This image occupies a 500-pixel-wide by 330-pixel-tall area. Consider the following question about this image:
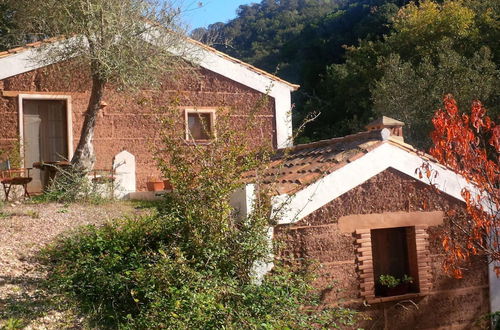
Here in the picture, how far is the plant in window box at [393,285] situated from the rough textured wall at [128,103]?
6.60m

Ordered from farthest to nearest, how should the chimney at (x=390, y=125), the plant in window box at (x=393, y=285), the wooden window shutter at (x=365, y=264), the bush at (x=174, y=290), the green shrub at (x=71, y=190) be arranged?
the green shrub at (x=71, y=190)
the chimney at (x=390, y=125)
the plant in window box at (x=393, y=285)
the wooden window shutter at (x=365, y=264)
the bush at (x=174, y=290)

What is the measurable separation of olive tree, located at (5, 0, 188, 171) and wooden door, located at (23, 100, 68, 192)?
4.44ft

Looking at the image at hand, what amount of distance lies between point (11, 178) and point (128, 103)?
11.3ft

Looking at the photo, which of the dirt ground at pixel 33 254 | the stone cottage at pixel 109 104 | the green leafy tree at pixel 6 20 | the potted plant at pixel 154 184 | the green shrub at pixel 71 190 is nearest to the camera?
the dirt ground at pixel 33 254

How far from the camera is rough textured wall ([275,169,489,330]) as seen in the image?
25.0 ft

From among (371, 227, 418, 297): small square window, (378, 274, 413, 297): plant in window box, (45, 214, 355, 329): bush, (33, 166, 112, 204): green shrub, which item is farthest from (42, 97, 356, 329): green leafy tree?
(33, 166, 112, 204): green shrub

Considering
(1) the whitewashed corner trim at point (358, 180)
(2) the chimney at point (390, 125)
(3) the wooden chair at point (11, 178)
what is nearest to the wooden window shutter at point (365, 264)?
(1) the whitewashed corner trim at point (358, 180)

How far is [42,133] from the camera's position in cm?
1440

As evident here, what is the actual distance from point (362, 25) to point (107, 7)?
19688 mm

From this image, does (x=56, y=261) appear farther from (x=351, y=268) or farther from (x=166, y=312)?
(x=351, y=268)

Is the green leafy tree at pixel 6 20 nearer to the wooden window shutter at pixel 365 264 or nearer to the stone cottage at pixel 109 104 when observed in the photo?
the stone cottage at pixel 109 104

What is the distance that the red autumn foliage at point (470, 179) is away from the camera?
24.4 feet

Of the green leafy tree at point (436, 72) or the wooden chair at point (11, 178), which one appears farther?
the green leafy tree at point (436, 72)

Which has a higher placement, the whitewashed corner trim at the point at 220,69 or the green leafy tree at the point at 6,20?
the green leafy tree at the point at 6,20
